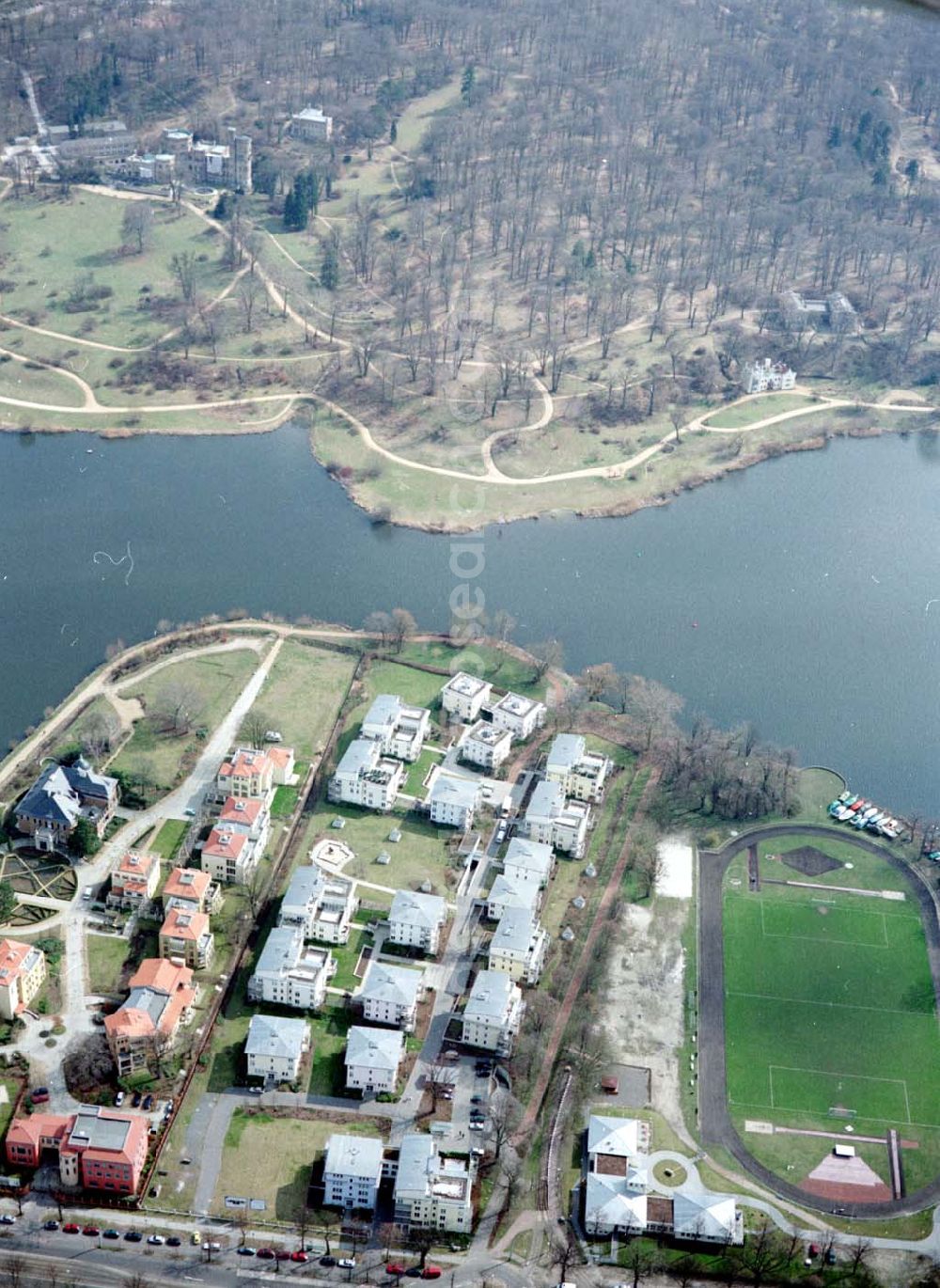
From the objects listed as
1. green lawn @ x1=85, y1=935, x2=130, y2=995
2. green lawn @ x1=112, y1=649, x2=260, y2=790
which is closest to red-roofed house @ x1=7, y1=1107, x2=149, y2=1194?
green lawn @ x1=85, y1=935, x2=130, y2=995

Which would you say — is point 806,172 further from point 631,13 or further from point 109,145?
point 109,145

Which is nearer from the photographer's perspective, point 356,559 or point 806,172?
point 356,559

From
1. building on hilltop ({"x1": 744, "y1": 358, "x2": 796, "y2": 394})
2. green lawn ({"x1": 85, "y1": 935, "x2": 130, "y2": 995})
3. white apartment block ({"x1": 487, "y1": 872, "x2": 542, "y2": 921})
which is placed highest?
building on hilltop ({"x1": 744, "y1": 358, "x2": 796, "y2": 394})

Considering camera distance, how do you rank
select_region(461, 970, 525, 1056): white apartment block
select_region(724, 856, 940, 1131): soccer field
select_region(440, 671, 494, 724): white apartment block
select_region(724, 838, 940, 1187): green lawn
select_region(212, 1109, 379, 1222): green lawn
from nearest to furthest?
select_region(212, 1109, 379, 1222): green lawn
select_region(724, 838, 940, 1187): green lawn
select_region(724, 856, 940, 1131): soccer field
select_region(461, 970, 525, 1056): white apartment block
select_region(440, 671, 494, 724): white apartment block

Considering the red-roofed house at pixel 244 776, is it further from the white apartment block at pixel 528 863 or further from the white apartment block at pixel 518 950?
the white apartment block at pixel 518 950

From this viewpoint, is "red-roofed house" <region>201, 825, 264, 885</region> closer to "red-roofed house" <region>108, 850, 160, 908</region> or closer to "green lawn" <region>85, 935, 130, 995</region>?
"red-roofed house" <region>108, 850, 160, 908</region>

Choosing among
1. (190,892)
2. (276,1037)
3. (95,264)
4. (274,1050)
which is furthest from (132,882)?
(95,264)

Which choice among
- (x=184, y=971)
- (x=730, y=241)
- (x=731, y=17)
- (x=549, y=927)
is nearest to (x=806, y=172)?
(x=730, y=241)
